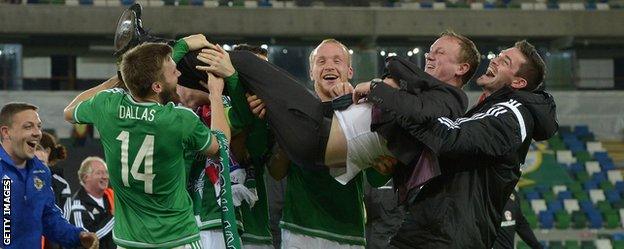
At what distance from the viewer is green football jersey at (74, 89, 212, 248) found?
4.96 meters

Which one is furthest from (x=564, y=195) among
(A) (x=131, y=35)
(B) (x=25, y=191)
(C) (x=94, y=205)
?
(A) (x=131, y=35)

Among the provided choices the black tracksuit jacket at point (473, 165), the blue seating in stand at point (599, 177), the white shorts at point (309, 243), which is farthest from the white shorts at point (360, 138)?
the blue seating in stand at point (599, 177)

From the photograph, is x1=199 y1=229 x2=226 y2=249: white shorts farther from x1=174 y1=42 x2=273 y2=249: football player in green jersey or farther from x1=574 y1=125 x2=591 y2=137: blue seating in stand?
x1=574 y1=125 x2=591 y2=137: blue seating in stand

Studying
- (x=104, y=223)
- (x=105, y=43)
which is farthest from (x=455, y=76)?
(x=105, y=43)

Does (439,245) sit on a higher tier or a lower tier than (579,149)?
higher

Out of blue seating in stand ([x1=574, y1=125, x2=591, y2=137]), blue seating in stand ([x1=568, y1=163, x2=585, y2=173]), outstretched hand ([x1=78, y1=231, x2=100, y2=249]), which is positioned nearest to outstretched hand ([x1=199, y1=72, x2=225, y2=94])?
outstretched hand ([x1=78, y1=231, x2=100, y2=249])

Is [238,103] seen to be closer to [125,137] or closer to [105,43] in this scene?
[125,137]

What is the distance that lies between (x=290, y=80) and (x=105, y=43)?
2032cm

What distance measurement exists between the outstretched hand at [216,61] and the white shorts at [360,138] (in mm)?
624

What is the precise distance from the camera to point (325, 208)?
5945 millimetres

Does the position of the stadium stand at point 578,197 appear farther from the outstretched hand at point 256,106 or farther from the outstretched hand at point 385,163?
the outstretched hand at point 256,106

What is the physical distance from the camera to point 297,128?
17.7 ft

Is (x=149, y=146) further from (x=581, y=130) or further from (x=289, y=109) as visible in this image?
(x=581, y=130)

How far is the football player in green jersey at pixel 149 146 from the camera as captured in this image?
495 cm
